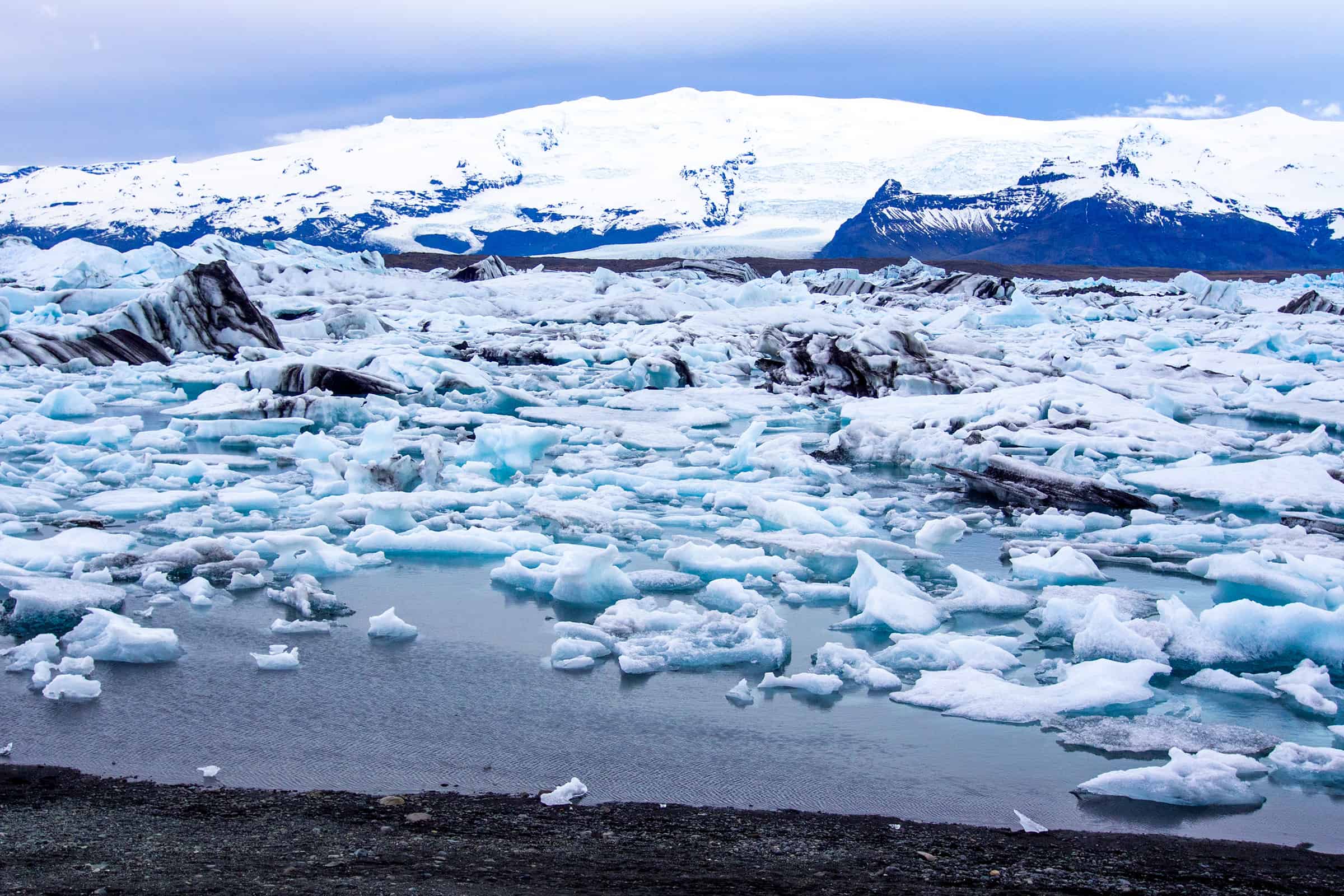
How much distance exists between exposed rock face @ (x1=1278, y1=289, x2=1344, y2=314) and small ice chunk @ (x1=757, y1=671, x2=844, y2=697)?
2233 cm

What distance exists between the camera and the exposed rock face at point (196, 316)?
12875 millimetres

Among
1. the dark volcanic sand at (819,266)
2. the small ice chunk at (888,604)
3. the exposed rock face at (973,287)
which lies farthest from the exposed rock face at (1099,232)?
the small ice chunk at (888,604)

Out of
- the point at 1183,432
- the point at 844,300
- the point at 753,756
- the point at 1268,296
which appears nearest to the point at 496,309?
the point at 844,300

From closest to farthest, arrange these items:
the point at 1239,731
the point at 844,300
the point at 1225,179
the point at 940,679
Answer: the point at 1239,731 → the point at 940,679 → the point at 844,300 → the point at 1225,179

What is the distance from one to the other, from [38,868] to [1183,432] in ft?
26.2

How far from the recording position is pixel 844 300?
77.8 ft

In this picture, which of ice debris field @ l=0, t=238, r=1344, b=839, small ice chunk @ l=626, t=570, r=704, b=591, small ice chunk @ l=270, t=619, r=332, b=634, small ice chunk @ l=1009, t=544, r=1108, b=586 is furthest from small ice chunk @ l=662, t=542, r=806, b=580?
small ice chunk @ l=270, t=619, r=332, b=634

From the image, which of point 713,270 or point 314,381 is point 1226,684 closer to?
point 314,381

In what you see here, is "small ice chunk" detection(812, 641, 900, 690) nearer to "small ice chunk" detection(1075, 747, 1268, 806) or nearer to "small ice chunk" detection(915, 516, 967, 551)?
"small ice chunk" detection(1075, 747, 1268, 806)

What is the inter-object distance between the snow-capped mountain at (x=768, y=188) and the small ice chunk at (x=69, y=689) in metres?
54.6

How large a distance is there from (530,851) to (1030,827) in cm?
117

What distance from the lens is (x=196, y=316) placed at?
1293cm

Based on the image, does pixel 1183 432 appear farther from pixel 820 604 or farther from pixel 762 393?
pixel 820 604

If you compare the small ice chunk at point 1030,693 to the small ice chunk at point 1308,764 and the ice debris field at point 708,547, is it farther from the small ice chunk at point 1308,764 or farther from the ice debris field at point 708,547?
the small ice chunk at point 1308,764
